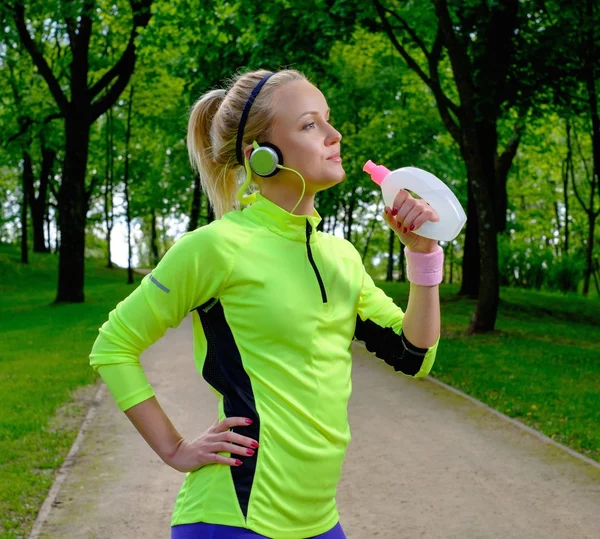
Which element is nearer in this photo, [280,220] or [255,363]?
[255,363]

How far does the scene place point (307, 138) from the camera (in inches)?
94.3

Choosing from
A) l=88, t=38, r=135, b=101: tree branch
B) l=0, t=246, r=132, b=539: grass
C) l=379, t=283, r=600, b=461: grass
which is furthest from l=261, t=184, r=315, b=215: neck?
l=88, t=38, r=135, b=101: tree branch

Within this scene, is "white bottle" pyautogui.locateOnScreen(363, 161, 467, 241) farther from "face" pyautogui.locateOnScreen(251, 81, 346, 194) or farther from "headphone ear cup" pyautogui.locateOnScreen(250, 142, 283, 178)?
"headphone ear cup" pyautogui.locateOnScreen(250, 142, 283, 178)

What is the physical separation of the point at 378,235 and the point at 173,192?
20.8 meters

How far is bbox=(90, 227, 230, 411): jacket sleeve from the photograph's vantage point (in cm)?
222

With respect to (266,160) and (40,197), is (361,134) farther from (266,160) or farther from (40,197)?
(266,160)

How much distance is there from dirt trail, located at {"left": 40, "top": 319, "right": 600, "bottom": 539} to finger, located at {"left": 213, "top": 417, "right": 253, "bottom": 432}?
11.6 feet

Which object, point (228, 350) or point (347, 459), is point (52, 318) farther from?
point (228, 350)

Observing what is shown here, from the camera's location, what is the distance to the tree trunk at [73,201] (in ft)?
81.6

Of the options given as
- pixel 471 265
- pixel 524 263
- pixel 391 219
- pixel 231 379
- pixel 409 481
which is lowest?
pixel 524 263

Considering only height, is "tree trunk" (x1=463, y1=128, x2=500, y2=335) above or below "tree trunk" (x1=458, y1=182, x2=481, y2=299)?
above

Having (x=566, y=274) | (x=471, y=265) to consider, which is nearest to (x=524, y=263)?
(x=566, y=274)

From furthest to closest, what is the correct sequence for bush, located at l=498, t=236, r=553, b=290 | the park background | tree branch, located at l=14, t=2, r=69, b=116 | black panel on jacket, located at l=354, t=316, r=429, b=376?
bush, located at l=498, t=236, r=553, b=290 → tree branch, located at l=14, t=2, r=69, b=116 → the park background → black panel on jacket, located at l=354, t=316, r=429, b=376

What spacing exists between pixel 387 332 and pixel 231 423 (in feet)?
1.86
